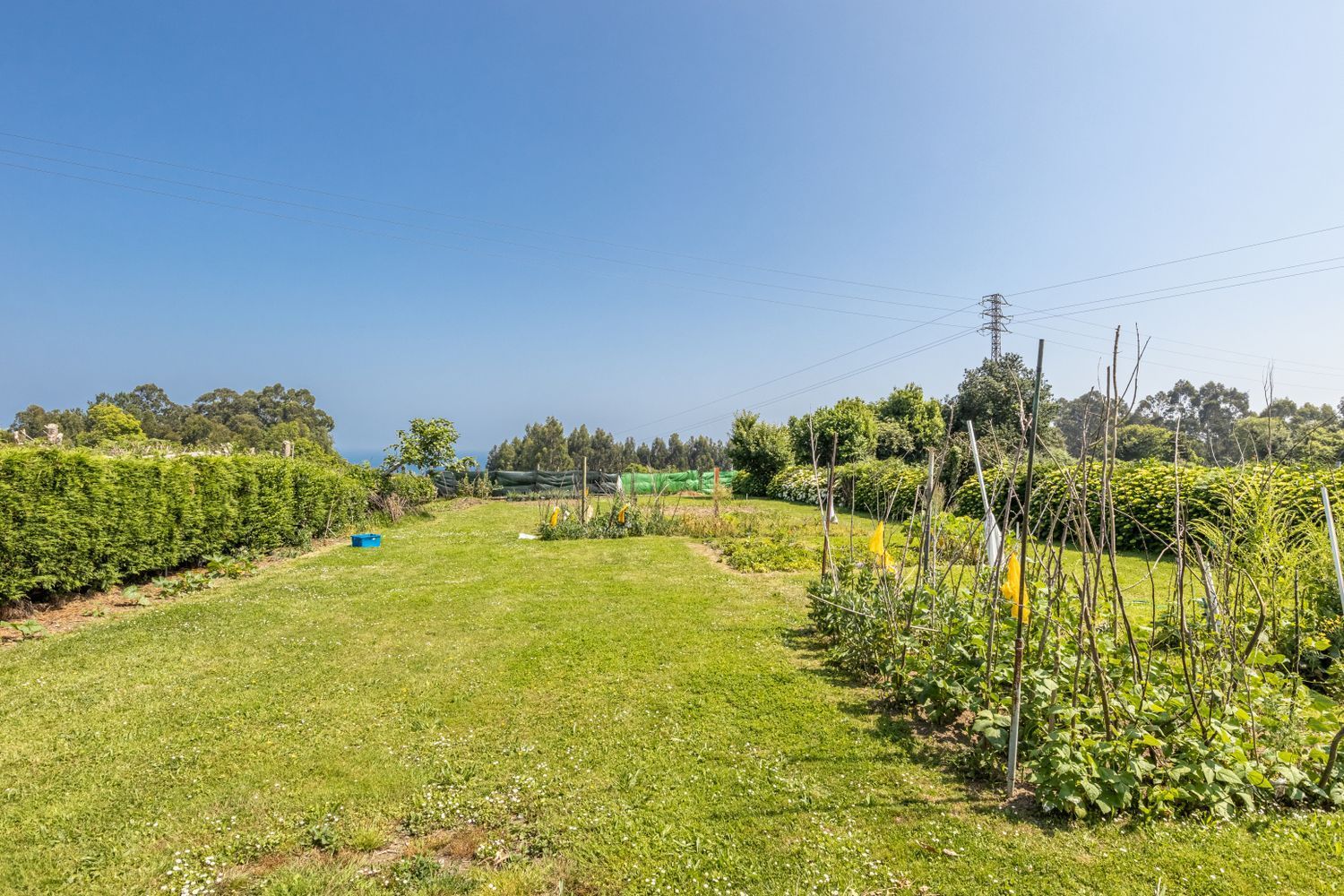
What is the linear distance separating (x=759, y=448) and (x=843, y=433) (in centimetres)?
409

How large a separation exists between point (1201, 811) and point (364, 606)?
281 inches

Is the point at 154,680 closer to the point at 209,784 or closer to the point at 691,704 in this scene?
the point at 209,784

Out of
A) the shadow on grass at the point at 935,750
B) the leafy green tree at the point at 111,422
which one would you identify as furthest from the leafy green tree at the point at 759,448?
the leafy green tree at the point at 111,422

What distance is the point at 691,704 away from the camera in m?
3.96

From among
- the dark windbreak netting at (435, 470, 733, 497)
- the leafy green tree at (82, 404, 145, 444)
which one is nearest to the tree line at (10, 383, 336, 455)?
the leafy green tree at (82, 404, 145, 444)

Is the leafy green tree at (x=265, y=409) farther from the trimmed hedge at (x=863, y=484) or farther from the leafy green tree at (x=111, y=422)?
the trimmed hedge at (x=863, y=484)

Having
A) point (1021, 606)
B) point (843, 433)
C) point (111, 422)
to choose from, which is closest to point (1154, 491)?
point (1021, 606)

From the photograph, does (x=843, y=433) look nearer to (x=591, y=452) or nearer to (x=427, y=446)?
(x=427, y=446)

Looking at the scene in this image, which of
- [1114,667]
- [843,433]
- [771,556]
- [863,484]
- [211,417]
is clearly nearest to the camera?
[1114,667]

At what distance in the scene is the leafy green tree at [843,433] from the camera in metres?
21.8

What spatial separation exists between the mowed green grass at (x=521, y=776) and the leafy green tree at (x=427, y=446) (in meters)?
13.0

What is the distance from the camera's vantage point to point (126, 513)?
6.64 meters

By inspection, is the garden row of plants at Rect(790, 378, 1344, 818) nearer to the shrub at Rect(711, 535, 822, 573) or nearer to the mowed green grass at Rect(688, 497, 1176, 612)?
the mowed green grass at Rect(688, 497, 1176, 612)

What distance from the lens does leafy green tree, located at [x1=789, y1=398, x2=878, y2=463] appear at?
21797 millimetres
